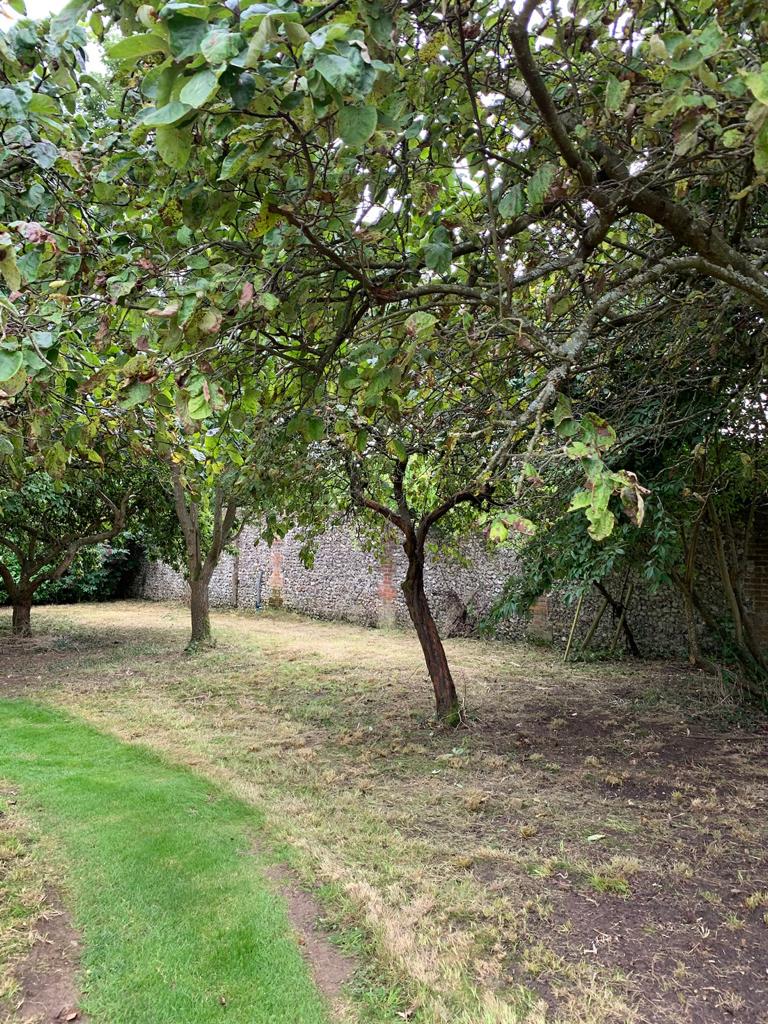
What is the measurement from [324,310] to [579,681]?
23.4 feet

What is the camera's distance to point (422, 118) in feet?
7.73

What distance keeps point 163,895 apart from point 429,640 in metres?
3.61

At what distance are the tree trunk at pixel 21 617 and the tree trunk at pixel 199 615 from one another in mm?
3729

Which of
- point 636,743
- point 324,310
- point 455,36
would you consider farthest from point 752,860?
point 455,36

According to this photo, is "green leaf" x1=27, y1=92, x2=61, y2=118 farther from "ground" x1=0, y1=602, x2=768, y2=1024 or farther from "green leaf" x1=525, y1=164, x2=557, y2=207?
"ground" x1=0, y1=602, x2=768, y2=1024

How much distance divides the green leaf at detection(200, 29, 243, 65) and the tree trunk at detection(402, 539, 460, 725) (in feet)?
17.2

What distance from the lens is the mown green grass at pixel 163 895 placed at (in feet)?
7.97

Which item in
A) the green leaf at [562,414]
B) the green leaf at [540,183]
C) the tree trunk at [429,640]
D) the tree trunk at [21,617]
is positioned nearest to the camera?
the green leaf at [562,414]

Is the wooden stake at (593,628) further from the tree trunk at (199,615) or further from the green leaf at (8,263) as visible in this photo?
the green leaf at (8,263)

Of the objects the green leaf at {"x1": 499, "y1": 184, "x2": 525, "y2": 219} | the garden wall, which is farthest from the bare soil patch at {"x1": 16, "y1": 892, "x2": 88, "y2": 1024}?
the garden wall

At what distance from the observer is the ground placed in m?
2.50

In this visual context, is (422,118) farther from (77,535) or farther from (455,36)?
(77,535)

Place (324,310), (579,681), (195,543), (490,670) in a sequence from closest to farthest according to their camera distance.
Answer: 1. (324,310)
2. (579,681)
3. (490,670)
4. (195,543)

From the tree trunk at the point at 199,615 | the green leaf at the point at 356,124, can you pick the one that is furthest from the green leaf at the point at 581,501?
the tree trunk at the point at 199,615
